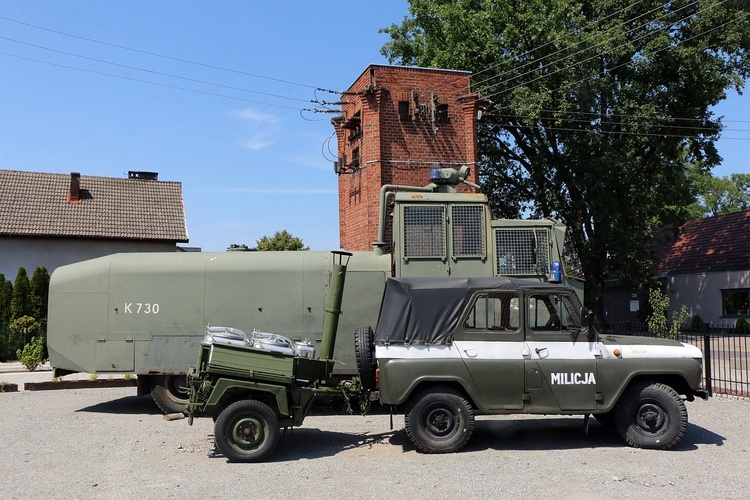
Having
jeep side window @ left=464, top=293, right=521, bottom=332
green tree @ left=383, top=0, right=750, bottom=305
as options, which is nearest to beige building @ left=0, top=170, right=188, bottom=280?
green tree @ left=383, top=0, right=750, bottom=305

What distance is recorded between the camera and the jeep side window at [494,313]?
8656mm

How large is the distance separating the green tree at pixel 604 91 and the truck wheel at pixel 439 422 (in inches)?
695

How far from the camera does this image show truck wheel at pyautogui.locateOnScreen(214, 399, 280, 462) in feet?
26.6

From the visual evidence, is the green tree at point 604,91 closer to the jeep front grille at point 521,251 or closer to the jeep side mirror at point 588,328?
the jeep front grille at point 521,251

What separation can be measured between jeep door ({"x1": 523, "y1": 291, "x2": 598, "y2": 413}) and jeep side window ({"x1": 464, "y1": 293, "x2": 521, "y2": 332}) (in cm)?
18

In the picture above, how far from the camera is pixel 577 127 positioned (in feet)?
87.1

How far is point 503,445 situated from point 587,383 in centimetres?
138

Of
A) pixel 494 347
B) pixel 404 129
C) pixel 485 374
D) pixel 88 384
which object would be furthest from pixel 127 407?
pixel 404 129

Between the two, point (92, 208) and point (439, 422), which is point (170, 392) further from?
point (92, 208)

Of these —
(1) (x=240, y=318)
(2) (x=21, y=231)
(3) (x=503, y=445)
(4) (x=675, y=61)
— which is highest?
(4) (x=675, y=61)

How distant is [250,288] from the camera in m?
12.1

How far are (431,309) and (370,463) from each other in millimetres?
2054

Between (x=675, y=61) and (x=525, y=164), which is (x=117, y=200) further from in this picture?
(x=675, y=61)

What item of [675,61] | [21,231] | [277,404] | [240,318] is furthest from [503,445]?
[21,231]
